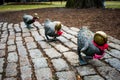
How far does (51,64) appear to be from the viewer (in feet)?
15.7

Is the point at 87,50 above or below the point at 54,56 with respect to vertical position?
above

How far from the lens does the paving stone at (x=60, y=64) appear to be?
178 inches

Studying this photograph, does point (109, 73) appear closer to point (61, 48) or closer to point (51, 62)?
point (51, 62)

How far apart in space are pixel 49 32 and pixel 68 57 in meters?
1.33

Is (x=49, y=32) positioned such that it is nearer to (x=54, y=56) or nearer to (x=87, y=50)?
(x=54, y=56)

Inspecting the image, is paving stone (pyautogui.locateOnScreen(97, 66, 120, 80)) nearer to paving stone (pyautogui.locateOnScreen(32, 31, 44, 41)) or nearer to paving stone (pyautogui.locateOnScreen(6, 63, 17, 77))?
paving stone (pyautogui.locateOnScreen(6, 63, 17, 77))

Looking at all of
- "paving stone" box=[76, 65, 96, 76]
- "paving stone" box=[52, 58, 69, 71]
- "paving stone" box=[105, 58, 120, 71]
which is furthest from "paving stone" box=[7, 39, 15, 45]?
"paving stone" box=[105, 58, 120, 71]

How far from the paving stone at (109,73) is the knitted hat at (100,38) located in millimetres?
501

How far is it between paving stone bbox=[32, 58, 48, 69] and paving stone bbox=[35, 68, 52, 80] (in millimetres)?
182

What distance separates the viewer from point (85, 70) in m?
4.35

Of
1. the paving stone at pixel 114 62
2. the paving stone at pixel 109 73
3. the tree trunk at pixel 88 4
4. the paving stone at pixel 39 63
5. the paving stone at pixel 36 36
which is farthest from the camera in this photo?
the tree trunk at pixel 88 4

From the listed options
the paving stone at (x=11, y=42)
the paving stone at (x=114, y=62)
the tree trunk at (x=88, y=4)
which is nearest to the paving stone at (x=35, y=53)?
the paving stone at (x=11, y=42)

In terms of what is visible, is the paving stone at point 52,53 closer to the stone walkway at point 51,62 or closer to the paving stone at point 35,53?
the stone walkway at point 51,62

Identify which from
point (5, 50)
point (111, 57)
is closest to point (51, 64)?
point (111, 57)
